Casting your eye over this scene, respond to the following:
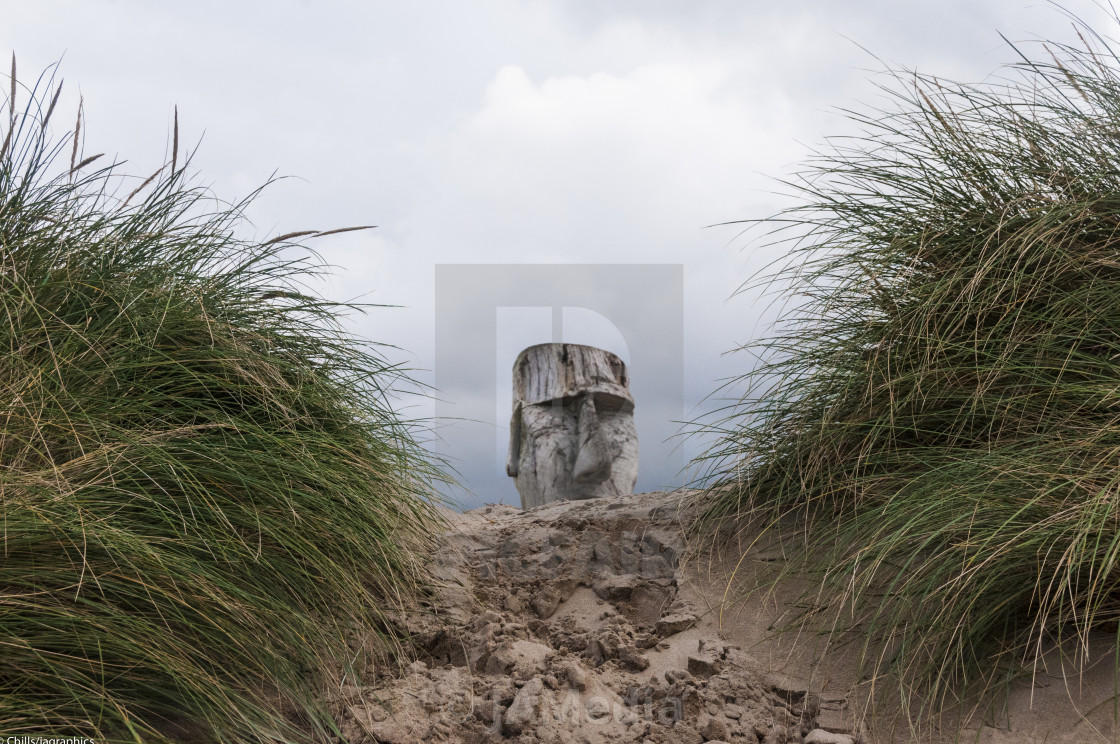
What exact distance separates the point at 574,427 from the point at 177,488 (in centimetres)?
268

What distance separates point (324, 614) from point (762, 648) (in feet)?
4.69

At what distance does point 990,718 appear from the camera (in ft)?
6.99

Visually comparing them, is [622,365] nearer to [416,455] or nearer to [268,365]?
[416,455]

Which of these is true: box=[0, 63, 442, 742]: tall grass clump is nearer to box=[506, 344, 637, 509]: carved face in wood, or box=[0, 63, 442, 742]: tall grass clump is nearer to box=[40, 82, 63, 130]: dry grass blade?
box=[40, 82, 63, 130]: dry grass blade

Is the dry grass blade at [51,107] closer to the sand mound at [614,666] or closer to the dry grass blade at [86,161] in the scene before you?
the dry grass blade at [86,161]

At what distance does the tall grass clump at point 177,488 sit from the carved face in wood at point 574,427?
150cm

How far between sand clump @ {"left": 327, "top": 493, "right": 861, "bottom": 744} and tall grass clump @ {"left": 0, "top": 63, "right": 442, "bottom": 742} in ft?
0.65

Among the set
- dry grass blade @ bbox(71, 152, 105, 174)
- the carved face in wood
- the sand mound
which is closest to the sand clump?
the sand mound

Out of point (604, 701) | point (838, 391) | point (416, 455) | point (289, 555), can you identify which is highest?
point (838, 391)

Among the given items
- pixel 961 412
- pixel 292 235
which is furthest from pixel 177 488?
pixel 961 412

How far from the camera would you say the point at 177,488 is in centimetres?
234

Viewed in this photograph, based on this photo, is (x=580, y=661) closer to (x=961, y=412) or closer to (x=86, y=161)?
(x=961, y=412)

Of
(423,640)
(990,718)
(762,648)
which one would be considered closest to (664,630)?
(762,648)

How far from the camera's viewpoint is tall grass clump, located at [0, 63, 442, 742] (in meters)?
1.96
